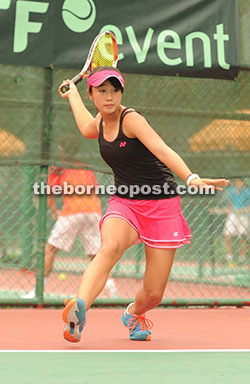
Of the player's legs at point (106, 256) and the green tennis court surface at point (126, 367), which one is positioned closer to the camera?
the green tennis court surface at point (126, 367)

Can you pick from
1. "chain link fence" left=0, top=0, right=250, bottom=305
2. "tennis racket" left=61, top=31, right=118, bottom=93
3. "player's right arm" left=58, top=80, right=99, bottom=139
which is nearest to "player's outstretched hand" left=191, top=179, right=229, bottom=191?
"player's right arm" left=58, top=80, right=99, bottom=139

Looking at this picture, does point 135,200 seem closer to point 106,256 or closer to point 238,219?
point 106,256

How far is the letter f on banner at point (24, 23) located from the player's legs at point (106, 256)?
243cm

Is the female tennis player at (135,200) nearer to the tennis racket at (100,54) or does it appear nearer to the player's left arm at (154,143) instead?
the player's left arm at (154,143)

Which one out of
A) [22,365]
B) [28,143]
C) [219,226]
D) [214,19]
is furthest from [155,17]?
[22,365]

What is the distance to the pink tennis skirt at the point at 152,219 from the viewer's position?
5.07 metres

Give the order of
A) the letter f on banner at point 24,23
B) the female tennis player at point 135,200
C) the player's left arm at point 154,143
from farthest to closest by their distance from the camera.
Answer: the letter f on banner at point 24,23 → the female tennis player at point 135,200 → the player's left arm at point 154,143

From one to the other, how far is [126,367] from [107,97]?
5.50 ft

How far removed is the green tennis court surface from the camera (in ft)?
12.4

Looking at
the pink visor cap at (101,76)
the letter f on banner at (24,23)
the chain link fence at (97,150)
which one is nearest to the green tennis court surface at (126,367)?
the pink visor cap at (101,76)

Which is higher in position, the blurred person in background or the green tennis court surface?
the blurred person in background

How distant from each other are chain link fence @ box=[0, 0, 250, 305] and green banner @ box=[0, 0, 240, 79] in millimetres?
102

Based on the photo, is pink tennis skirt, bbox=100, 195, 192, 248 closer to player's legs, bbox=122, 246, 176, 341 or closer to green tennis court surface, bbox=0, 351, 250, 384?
player's legs, bbox=122, 246, 176, 341

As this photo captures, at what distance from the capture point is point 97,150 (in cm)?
711
